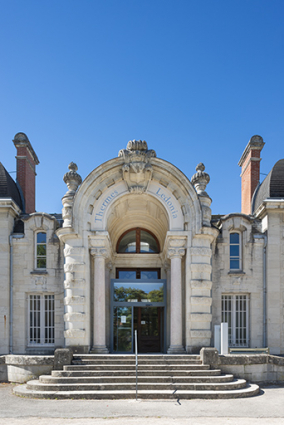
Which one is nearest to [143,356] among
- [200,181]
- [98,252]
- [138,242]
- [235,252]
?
[98,252]

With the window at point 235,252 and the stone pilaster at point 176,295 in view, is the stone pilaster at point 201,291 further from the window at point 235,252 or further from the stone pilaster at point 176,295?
the window at point 235,252

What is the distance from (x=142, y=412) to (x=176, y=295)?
5905 mm

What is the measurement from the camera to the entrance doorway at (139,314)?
19.4 metres

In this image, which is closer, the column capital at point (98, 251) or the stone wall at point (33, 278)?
the column capital at point (98, 251)

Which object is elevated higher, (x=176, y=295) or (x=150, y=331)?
(x=176, y=295)

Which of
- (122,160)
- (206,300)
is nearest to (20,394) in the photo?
(206,300)

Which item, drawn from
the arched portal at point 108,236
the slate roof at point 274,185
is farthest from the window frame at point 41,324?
the slate roof at point 274,185

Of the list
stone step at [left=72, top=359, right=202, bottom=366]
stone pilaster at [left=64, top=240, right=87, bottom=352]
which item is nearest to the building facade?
stone pilaster at [left=64, top=240, right=87, bottom=352]

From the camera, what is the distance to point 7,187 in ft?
61.1

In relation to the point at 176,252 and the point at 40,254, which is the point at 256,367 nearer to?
the point at 176,252

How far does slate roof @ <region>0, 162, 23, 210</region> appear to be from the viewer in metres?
18.5

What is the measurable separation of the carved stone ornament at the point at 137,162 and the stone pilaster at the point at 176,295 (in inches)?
105

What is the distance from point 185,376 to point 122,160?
808 centimetres

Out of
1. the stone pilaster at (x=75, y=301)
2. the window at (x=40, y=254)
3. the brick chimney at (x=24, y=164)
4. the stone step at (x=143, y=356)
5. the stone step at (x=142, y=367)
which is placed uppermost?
the brick chimney at (x=24, y=164)
